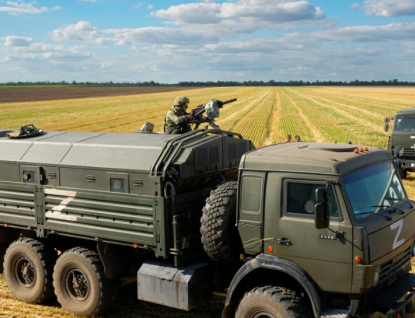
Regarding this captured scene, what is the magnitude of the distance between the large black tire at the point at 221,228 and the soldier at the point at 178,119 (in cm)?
309

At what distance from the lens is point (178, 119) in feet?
31.8

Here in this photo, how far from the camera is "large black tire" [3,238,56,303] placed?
28.7 ft

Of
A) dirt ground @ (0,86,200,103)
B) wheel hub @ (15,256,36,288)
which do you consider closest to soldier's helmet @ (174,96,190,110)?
wheel hub @ (15,256,36,288)

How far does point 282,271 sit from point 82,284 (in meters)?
3.63

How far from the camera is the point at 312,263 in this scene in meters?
6.08

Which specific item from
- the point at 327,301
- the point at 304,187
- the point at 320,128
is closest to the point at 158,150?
the point at 304,187

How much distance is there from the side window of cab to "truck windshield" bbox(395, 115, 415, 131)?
1406 centimetres

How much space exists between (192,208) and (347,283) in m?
2.47

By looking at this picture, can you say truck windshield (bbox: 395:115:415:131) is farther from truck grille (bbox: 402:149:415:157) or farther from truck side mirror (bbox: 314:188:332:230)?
truck side mirror (bbox: 314:188:332:230)

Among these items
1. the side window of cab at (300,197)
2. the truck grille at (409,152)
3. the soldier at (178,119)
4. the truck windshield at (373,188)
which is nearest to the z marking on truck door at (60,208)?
the soldier at (178,119)

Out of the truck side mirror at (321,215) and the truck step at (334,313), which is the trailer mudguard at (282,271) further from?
the truck side mirror at (321,215)

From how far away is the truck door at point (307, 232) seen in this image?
5.88 m

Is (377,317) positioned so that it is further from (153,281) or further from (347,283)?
(153,281)

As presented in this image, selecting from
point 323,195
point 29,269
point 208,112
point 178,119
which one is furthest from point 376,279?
point 29,269
